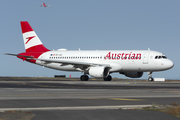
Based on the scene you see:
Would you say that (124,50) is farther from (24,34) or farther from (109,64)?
(24,34)

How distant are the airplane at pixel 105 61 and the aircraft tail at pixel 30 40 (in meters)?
0.86

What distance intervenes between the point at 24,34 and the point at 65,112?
48.1m

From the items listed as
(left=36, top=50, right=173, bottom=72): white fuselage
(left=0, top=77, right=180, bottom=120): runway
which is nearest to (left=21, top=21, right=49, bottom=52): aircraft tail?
(left=36, top=50, right=173, bottom=72): white fuselage

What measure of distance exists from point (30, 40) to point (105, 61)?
53.1ft

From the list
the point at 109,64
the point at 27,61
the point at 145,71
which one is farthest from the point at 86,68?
the point at 27,61

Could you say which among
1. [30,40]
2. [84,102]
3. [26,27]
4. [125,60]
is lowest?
[84,102]

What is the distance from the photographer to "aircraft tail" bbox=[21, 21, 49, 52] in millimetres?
57188

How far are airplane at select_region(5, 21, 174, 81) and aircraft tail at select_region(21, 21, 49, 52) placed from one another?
2.83 ft

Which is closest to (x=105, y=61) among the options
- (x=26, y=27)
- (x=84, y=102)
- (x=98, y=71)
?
(x=98, y=71)

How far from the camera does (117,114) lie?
11.5m

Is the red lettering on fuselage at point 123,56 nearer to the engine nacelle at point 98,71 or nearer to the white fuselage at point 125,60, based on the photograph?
the white fuselage at point 125,60

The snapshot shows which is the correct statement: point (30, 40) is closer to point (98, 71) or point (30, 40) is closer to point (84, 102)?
point (98, 71)

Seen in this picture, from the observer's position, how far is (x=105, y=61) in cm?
4944

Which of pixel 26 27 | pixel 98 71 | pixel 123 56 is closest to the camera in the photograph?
pixel 98 71
